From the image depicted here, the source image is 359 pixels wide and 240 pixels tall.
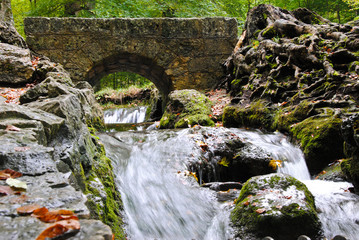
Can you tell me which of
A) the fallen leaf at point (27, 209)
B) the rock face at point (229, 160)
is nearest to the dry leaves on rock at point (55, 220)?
the fallen leaf at point (27, 209)

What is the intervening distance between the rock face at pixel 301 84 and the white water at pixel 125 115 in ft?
16.7

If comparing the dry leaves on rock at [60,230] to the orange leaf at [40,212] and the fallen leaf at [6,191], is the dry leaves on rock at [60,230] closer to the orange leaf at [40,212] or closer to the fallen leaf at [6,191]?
the orange leaf at [40,212]

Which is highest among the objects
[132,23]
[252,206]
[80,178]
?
[132,23]

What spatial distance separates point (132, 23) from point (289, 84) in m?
5.60

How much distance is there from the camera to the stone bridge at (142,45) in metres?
8.89

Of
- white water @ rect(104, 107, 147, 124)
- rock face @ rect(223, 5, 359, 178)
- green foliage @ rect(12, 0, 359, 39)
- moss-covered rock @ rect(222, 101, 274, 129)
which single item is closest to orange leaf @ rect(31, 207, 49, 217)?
rock face @ rect(223, 5, 359, 178)

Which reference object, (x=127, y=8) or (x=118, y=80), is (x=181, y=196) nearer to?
(x=127, y=8)

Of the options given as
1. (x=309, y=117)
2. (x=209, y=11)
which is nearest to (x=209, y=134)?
(x=309, y=117)

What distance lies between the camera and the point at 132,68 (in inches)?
424

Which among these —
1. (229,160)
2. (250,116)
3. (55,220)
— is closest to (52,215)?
(55,220)

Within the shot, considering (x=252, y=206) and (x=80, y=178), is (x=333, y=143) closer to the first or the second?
(x=252, y=206)

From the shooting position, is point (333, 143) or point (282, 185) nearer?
point (282, 185)

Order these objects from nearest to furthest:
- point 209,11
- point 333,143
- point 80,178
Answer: point 80,178 → point 333,143 → point 209,11

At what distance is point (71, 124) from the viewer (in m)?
2.55
